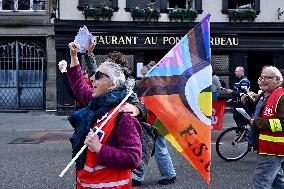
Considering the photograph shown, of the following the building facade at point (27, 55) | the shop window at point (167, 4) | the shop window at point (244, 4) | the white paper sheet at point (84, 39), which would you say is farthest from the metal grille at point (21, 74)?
the white paper sheet at point (84, 39)

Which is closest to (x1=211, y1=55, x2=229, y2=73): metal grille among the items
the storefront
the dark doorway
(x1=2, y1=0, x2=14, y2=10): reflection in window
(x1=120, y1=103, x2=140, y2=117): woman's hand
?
the storefront

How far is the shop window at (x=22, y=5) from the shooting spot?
1916cm

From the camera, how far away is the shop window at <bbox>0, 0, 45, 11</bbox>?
754 inches

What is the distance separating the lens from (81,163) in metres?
3.03

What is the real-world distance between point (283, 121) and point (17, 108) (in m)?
16.4

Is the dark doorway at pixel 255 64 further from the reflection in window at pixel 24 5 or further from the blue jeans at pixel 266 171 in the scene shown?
the blue jeans at pixel 266 171

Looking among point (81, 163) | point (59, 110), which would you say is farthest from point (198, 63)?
point (59, 110)

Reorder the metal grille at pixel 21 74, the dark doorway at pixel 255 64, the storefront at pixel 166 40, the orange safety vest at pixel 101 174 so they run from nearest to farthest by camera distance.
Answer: the orange safety vest at pixel 101 174 → the storefront at pixel 166 40 → the metal grille at pixel 21 74 → the dark doorway at pixel 255 64

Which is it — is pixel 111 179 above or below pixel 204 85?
below

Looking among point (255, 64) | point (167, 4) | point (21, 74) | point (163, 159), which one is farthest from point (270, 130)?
point (21, 74)

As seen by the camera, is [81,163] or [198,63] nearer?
[81,163]

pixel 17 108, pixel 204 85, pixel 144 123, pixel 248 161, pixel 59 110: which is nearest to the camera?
pixel 144 123

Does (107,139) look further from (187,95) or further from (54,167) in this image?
(54,167)

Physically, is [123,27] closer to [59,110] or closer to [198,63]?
[59,110]
